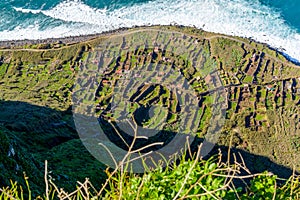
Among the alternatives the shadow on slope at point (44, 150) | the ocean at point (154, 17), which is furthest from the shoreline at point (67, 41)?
the shadow on slope at point (44, 150)

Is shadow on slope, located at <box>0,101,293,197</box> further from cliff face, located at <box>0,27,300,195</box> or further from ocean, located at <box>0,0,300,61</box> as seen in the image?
ocean, located at <box>0,0,300,61</box>

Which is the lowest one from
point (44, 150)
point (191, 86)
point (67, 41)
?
point (44, 150)

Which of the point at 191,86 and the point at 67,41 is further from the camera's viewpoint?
the point at 67,41

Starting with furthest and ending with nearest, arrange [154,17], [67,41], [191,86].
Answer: [154,17] < [67,41] < [191,86]

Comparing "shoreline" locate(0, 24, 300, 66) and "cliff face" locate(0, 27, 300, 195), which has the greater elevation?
"shoreline" locate(0, 24, 300, 66)

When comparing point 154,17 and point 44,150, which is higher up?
point 154,17

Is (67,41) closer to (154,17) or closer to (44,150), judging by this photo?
(154,17)

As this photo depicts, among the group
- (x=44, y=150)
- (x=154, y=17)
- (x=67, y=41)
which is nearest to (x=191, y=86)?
(x=154, y=17)

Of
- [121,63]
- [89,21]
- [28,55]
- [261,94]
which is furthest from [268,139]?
[28,55]

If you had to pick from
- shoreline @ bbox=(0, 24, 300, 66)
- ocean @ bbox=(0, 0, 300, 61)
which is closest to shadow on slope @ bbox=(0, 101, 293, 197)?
shoreline @ bbox=(0, 24, 300, 66)
